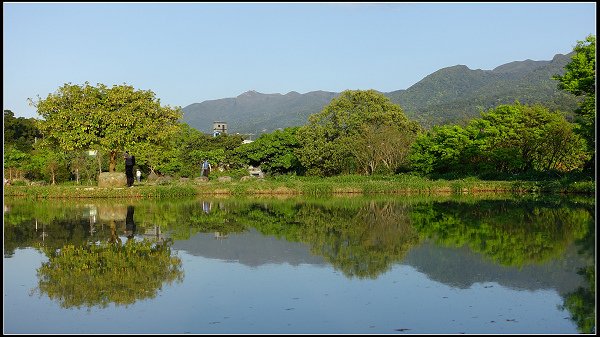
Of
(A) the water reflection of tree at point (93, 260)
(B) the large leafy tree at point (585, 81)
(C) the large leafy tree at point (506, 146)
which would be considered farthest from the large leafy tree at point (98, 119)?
(B) the large leafy tree at point (585, 81)

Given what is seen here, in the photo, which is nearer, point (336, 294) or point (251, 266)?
point (336, 294)

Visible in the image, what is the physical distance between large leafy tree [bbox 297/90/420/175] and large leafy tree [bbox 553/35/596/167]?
1516cm

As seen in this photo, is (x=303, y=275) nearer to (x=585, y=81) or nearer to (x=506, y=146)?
(x=585, y=81)

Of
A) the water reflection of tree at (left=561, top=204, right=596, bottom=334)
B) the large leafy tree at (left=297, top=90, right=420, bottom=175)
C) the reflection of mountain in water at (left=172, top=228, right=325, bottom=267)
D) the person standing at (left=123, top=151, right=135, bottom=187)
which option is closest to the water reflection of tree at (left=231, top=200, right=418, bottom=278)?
the reflection of mountain in water at (left=172, top=228, right=325, bottom=267)

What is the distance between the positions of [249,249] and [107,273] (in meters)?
3.54

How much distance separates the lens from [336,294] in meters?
8.73

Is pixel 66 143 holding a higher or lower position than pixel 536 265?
higher

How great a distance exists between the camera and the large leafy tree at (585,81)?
2877cm

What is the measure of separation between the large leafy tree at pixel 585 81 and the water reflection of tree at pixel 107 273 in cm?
2237

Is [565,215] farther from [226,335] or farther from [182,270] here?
[226,335]

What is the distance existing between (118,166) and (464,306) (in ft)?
139

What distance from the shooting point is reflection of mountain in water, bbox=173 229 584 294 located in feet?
31.1

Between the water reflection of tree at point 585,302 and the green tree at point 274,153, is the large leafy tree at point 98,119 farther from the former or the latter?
the water reflection of tree at point 585,302

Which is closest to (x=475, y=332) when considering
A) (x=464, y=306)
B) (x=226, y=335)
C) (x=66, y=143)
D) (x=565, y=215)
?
(x=464, y=306)
